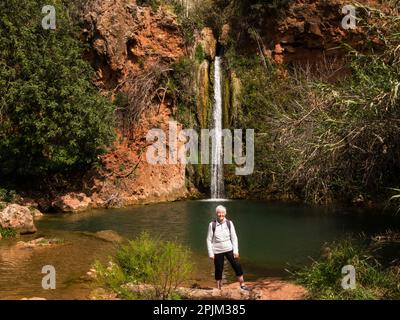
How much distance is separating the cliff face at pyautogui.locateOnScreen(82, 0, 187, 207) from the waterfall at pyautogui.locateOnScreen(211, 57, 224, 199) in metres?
1.71

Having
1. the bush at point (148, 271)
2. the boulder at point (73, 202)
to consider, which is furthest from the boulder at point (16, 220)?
the bush at point (148, 271)

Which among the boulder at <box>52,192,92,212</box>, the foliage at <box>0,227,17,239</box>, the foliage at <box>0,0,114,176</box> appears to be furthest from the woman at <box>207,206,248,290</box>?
the boulder at <box>52,192,92,212</box>

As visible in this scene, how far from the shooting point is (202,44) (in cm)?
2994

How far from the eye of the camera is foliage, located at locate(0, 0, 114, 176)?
839 inches

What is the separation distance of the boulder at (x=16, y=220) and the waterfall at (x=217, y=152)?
1212cm

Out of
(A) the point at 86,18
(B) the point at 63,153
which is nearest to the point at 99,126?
(B) the point at 63,153

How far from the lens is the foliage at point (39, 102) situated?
2131cm

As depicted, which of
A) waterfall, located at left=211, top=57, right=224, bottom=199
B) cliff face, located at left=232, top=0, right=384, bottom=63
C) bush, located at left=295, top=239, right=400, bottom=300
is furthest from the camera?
cliff face, located at left=232, top=0, right=384, bottom=63

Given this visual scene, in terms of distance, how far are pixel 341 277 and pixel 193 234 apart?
8.26 metres

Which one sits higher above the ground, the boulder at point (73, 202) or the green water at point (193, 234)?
the boulder at point (73, 202)

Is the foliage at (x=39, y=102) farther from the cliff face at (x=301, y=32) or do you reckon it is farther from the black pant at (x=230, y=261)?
the black pant at (x=230, y=261)

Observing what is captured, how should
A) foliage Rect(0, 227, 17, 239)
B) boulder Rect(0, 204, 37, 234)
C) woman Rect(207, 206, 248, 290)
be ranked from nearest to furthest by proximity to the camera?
woman Rect(207, 206, 248, 290), foliage Rect(0, 227, 17, 239), boulder Rect(0, 204, 37, 234)

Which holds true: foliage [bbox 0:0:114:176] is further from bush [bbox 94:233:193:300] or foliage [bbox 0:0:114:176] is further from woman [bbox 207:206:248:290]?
woman [bbox 207:206:248:290]

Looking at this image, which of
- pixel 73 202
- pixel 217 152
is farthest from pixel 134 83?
pixel 73 202
